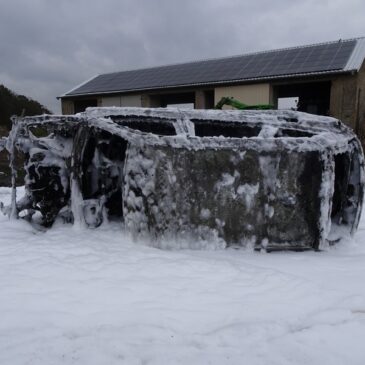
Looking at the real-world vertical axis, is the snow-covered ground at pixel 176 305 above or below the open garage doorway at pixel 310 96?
below

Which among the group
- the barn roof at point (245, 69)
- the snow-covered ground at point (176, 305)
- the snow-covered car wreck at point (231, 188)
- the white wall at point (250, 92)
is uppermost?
the barn roof at point (245, 69)

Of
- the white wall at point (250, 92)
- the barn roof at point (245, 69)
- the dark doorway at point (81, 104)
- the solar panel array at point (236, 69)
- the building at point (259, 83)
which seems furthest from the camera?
→ the dark doorway at point (81, 104)

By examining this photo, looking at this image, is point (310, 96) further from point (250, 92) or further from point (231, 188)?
point (231, 188)

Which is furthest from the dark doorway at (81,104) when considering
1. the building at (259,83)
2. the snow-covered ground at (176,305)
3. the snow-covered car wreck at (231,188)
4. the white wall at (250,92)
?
the snow-covered ground at (176,305)

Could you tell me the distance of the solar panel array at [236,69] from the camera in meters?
15.1

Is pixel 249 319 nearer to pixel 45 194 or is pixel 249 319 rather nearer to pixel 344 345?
pixel 344 345

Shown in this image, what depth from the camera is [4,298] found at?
2.43 meters

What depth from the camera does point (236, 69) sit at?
17344 mm

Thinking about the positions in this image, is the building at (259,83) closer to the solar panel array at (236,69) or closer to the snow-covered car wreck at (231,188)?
the solar panel array at (236,69)

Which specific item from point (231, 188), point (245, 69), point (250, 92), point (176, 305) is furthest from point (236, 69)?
point (176, 305)

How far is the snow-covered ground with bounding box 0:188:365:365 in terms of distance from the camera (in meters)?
1.91

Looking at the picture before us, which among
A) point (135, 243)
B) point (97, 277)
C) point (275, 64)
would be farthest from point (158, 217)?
point (275, 64)

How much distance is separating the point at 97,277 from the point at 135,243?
0.74m

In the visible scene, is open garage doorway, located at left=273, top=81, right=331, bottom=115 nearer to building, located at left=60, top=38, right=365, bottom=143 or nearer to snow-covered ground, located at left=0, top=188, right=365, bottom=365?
building, located at left=60, top=38, right=365, bottom=143
